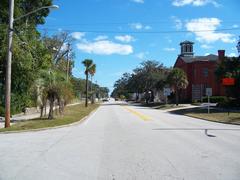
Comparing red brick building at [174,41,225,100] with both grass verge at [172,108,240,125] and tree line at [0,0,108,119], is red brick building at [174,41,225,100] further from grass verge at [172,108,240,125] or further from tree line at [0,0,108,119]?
tree line at [0,0,108,119]

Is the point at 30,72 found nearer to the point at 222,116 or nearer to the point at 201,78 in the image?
the point at 222,116

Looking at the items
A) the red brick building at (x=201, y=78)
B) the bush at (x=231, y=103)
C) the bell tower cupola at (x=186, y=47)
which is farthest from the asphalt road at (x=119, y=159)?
the bell tower cupola at (x=186, y=47)

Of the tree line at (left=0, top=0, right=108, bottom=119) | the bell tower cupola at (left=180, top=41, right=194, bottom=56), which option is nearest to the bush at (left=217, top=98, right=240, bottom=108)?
the tree line at (left=0, top=0, right=108, bottom=119)

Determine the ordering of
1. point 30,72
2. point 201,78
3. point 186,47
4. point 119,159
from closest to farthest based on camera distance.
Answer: point 119,159
point 30,72
point 201,78
point 186,47

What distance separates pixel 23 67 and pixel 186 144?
67.0 ft

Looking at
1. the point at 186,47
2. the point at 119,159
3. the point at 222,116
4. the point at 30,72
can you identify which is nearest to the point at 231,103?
the point at 222,116

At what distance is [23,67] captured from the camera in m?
32.2

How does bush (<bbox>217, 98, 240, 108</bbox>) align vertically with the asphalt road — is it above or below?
above

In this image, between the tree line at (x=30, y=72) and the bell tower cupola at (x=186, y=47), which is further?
the bell tower cupola at (x=186, y=47)

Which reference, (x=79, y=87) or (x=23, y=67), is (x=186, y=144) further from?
(x=79, y=87)

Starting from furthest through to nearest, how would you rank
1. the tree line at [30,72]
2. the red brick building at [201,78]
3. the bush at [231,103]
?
the red brick building at [201,78]
the bush at [231,103]
the tree line at [30,72]

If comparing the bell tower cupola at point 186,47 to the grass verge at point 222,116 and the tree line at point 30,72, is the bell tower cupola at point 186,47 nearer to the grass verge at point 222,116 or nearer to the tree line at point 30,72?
the grass verge at point 222,116

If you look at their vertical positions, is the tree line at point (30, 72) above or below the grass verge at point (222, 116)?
above

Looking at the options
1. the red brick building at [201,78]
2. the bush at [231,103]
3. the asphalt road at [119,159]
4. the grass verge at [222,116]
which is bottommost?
the asphalt road at [119,159]
